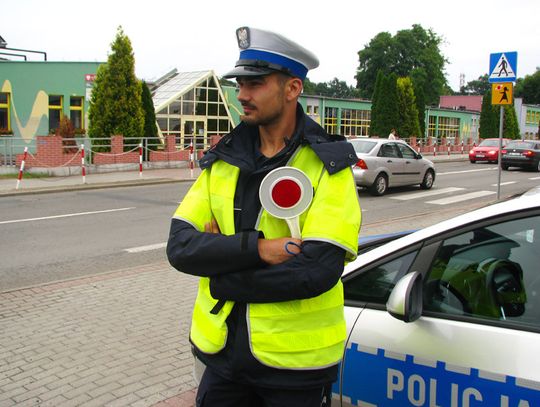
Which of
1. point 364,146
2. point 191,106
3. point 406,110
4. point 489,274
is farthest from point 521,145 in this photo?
point 489,274

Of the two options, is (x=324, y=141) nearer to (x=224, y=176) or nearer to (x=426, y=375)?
(x=224, y=176)

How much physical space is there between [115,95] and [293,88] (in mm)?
21020

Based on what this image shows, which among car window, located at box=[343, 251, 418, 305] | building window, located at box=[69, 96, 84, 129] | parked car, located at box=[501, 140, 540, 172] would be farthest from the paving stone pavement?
parked car, located at box=[501, 140, 540, 172]

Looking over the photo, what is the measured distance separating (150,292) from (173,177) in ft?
46.1

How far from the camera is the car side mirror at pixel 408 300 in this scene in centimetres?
227

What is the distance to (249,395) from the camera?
2.03m

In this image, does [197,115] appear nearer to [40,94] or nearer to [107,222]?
[40,94]

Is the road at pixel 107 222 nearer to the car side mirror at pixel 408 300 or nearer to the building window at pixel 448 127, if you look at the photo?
the car side mirror at pixel 408 300

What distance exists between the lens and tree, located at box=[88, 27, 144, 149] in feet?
71.8

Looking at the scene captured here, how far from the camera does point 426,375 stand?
234 centimetres

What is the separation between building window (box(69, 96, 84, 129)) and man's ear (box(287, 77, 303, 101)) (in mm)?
26863

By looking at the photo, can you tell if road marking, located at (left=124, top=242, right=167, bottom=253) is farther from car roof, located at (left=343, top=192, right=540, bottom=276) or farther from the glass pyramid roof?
the glass pyramid roof

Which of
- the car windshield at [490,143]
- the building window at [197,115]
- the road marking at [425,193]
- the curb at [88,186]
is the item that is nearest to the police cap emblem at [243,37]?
the road marking at [425,193]

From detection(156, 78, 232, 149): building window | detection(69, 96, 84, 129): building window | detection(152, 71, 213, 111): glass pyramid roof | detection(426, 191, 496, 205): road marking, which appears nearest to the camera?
detection(426, 191, 496, 205): road marking
